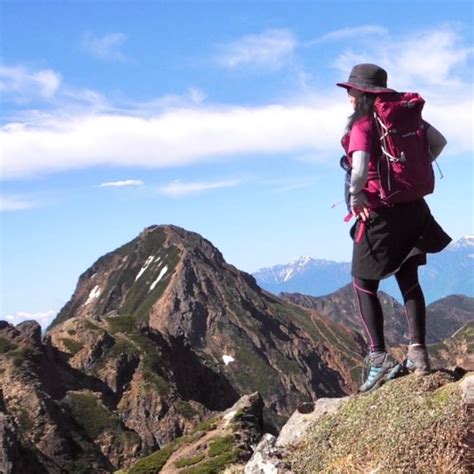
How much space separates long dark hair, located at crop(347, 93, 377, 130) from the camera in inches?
327

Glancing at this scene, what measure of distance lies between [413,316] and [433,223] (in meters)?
1.32

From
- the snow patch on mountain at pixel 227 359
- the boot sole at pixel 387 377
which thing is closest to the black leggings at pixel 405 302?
the boot sole at pixel 387 377

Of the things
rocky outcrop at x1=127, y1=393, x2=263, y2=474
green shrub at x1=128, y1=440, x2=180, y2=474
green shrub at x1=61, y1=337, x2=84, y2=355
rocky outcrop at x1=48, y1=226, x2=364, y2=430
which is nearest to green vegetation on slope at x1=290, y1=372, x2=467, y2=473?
rocky outcrop at x1=127, y1=393, x2=263, y2=474

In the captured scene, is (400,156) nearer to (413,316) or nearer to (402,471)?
(413,316)

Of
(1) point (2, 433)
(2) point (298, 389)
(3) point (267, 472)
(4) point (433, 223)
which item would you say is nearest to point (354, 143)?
(4) point (433, 223)

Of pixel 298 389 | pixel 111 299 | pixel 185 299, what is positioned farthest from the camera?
pixel 111 299

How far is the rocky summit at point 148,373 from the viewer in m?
56.8

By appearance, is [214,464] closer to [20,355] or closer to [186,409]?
[20,355]

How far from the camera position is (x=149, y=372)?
8281 cm

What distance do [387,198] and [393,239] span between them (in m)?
0.58

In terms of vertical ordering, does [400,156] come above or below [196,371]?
above

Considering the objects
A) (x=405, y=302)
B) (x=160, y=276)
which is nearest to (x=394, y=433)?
(x=405, y=302)

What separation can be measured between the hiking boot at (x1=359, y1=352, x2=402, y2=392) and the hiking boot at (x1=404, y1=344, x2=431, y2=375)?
21 cm

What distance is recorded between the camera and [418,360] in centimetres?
866
